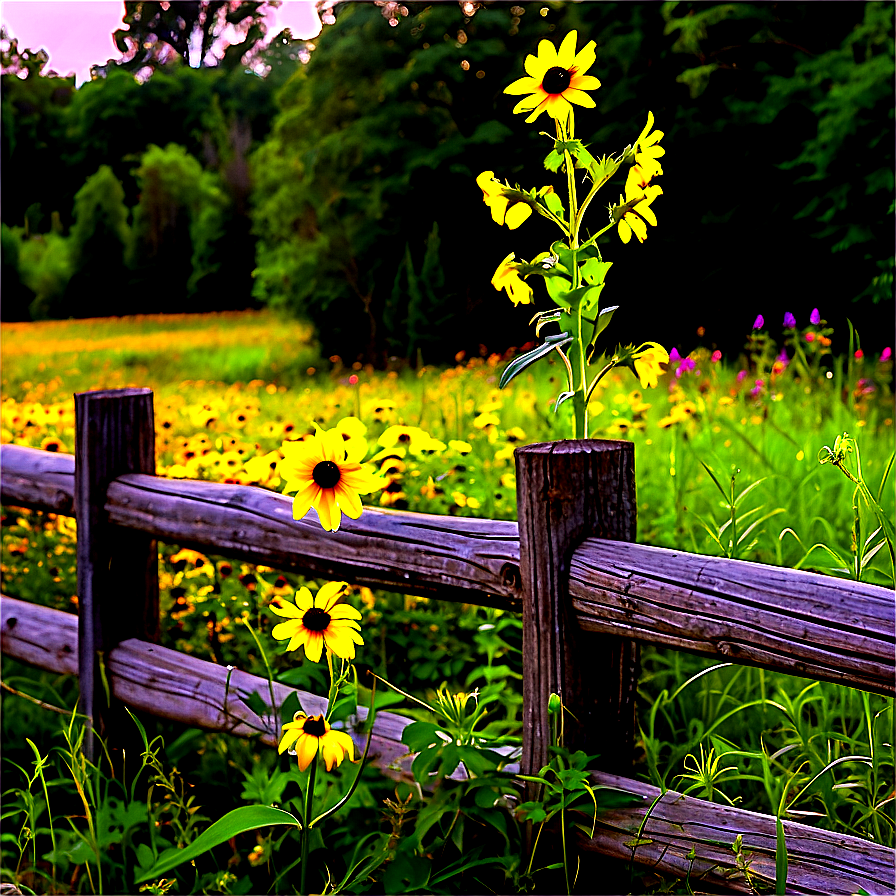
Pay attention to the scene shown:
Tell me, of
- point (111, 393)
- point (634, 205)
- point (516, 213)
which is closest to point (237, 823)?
point (516, 213)

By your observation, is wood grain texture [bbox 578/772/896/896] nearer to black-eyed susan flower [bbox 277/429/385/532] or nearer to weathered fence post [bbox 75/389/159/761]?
black-eyed susan flower [bbox 277/429/385/532]

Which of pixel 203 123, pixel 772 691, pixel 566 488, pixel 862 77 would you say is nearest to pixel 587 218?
pixel 862 77

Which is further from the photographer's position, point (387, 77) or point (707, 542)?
point (387, 77)

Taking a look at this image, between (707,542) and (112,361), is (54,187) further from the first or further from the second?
(707,542)

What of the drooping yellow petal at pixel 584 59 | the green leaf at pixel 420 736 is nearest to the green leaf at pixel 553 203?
the drooping yellow petal at pixel 584 59

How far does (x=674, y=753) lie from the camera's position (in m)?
2.10

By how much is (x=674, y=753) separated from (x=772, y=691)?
41 centimetres

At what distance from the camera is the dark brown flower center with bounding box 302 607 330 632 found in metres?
1.45

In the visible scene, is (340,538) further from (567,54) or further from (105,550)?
(567,54)

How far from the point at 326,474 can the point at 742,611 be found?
0.71 meters

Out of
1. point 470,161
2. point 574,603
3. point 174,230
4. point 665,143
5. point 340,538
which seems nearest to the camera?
point 574,603

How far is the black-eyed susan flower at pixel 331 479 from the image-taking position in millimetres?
1468

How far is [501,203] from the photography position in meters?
1.76

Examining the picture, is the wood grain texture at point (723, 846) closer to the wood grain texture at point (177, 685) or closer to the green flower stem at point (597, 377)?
the wood grain texture at point (177, 685)
